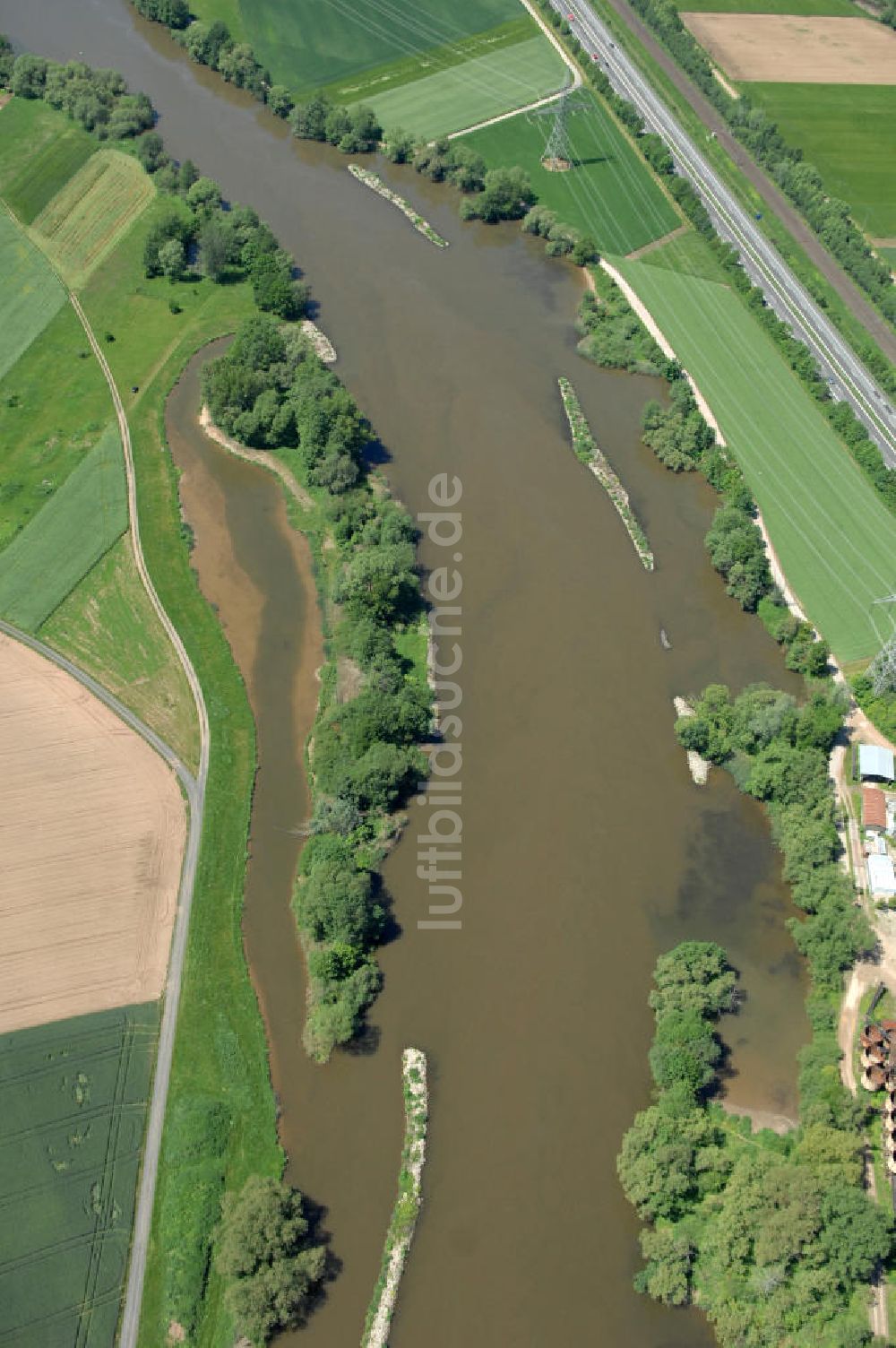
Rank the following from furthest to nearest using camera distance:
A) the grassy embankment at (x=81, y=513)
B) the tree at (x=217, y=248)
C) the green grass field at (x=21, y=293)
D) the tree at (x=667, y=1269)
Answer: the tree at (x=217, y=248) → the green grass field at (x=21, y=293) → the grassy embankment at (x=81, y=513) → the tree at (x=667, y=1269)

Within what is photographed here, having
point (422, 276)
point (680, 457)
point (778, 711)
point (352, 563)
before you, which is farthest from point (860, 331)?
point (352, 563)

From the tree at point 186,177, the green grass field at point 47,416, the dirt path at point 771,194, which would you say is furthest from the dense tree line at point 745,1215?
the tree at point 186,177

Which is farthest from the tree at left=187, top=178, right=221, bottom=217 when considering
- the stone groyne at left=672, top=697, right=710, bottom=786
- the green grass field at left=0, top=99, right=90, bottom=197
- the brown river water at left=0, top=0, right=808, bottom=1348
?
the stone groyne at left=672, top=697, right=710, bottom=786

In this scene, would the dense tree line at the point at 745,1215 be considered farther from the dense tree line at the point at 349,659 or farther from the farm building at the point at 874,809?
the farm building at the point at 874,809

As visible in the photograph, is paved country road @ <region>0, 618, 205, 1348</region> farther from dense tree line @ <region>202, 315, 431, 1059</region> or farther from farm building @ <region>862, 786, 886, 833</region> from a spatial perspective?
farm building @ <region>862, 786, 886, 833</region>

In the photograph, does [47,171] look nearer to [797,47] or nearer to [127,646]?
[127,646]

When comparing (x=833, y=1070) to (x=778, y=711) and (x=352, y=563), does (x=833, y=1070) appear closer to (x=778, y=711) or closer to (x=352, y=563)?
(x=778, y=711)

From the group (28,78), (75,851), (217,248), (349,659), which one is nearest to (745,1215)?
(75,851)

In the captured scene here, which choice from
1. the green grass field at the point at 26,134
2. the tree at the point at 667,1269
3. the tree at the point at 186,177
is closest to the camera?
the tree at the point at 667,1269
